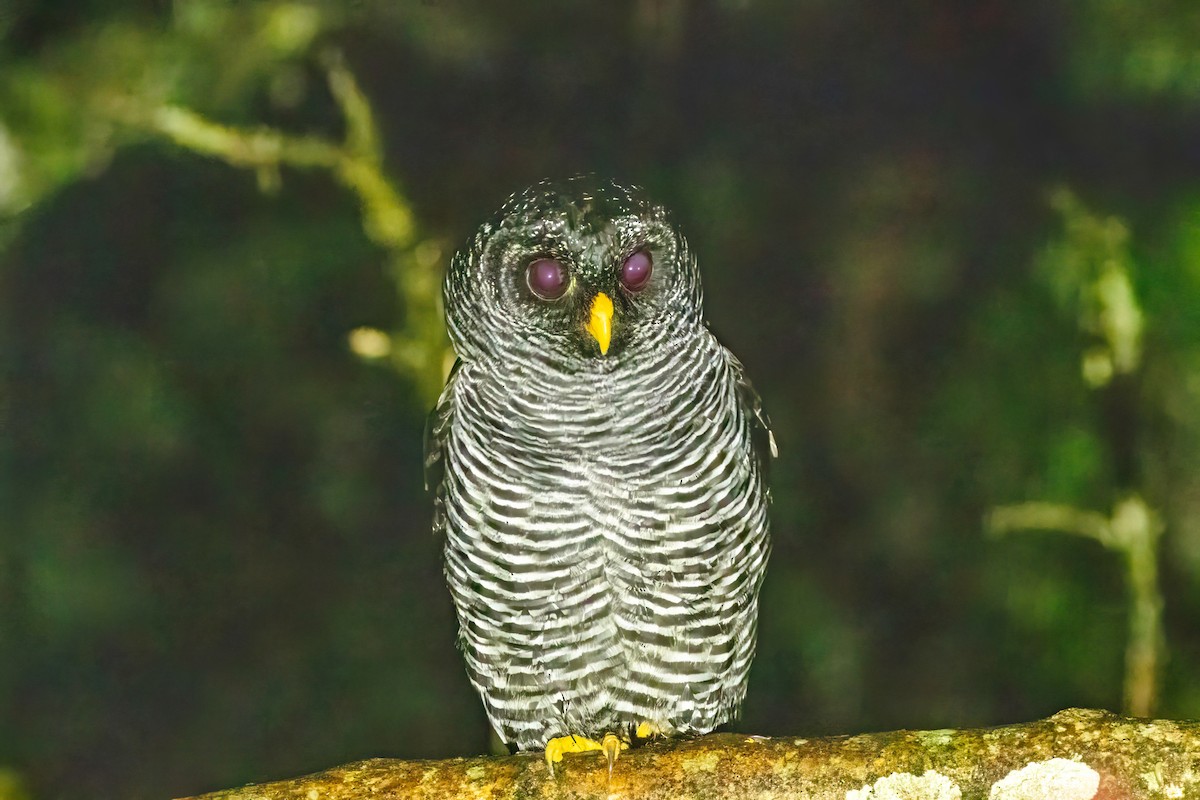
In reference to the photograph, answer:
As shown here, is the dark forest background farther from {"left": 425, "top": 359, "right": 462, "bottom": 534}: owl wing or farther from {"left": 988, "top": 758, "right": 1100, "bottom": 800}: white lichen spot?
{"left": 988, "top": 758, "right": 1100, "bottom": 800}: white lichen spot

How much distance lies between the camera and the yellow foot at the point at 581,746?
1.57m

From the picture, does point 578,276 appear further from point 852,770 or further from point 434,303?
point 852,770

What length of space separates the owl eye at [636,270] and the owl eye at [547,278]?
0.10 meters

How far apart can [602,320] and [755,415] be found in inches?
19.2

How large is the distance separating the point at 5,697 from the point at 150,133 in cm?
126

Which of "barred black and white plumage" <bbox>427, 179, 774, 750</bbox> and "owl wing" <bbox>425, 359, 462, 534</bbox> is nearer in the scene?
"barred black and white plumage" <bbox>427, 179, 774, 750</bbox>

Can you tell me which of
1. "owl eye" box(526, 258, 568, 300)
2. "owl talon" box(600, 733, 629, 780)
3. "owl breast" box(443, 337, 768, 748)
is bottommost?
"owl talon" box(600, 733, 629, 780)

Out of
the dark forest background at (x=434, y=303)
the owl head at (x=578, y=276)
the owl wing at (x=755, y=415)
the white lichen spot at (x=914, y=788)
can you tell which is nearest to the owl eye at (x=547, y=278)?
the owl head at (x=578, y=276)

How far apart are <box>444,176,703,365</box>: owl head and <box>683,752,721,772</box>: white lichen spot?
65 cm

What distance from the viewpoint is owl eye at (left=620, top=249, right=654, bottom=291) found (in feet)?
5.11

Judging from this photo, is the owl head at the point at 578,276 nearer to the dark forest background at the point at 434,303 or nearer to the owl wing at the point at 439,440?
the owl wing at the point at 439,440

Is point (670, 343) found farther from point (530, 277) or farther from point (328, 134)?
point (328, 134)

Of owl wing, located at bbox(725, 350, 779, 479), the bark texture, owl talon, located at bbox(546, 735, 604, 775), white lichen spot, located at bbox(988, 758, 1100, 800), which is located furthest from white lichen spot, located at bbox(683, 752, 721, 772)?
owl wing, located at bbox(725, 350, 779, 479)

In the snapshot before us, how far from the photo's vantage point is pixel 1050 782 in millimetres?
1377
